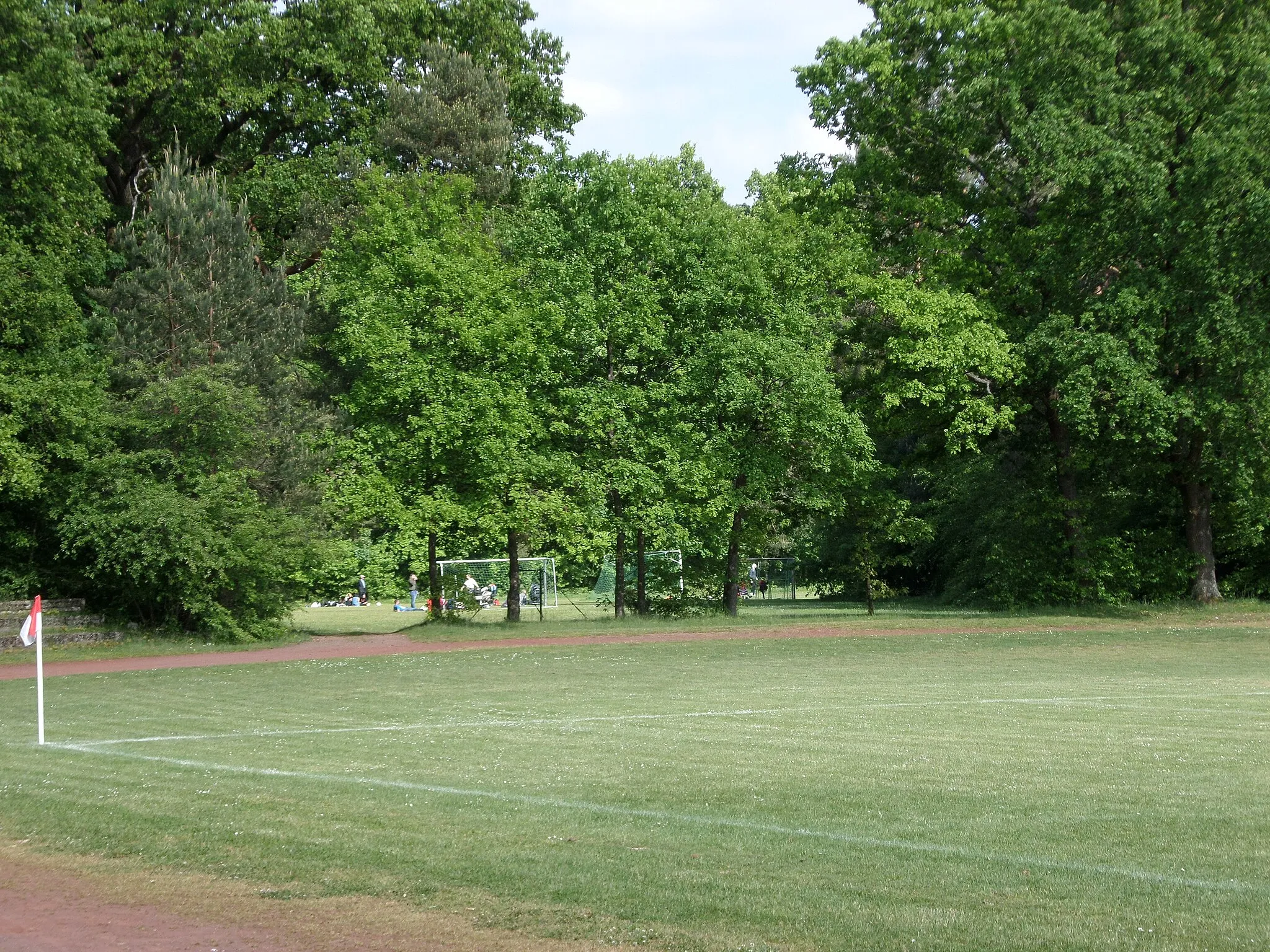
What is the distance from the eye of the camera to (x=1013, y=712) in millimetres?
15430

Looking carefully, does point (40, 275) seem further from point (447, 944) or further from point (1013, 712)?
point (447, 944)

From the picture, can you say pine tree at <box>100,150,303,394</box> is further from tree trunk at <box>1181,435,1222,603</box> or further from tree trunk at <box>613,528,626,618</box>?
tree trunk at <box>1181,435,1222,603</box>

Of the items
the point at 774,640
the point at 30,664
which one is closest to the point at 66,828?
the point at 30,664

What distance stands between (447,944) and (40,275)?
28.1 metres

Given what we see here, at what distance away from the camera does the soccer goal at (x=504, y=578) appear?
154 ft

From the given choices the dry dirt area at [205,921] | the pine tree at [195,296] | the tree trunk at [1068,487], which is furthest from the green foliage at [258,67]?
the dry dirt area at [205,921]

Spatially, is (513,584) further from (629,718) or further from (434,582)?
(629,718)

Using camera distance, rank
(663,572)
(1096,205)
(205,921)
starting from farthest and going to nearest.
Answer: (663,572) < (1096,205) < (205,921)

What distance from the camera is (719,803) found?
33.0 ft

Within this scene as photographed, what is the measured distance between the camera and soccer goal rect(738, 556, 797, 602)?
2469 inches

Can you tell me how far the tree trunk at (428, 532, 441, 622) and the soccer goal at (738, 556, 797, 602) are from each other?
80.7 ft

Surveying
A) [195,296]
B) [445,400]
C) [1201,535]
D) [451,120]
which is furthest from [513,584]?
[1201,535]

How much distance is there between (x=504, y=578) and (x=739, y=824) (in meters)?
48.1

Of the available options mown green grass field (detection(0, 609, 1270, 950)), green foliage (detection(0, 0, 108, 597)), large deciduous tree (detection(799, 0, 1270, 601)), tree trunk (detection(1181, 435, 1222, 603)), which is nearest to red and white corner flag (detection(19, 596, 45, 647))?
mown green grass field (detection(0, 609, 1270, 950))
